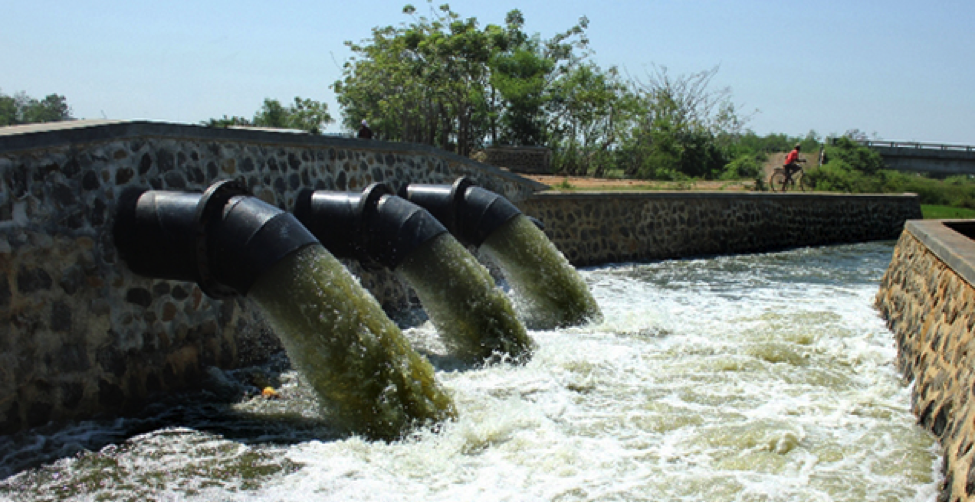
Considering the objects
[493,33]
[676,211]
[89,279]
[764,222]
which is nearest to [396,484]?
[89,279]

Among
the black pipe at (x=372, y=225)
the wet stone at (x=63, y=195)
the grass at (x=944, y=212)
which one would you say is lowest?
the grass at (x=944, y=212)

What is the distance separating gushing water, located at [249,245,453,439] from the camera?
5.09 metres

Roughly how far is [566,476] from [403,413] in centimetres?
122

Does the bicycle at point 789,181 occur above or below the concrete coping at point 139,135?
below

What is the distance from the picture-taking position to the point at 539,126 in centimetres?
2734

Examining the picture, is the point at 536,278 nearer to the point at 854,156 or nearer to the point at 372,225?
the point at 372,225

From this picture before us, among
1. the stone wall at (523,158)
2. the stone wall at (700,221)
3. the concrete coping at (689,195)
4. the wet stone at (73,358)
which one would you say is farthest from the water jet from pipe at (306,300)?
the stone wall at (523,158)

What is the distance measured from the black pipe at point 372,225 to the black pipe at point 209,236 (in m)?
1.71

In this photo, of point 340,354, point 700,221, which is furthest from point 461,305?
point 700,221

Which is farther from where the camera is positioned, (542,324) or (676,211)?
(676,211)

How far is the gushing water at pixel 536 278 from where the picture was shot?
8.73 metres

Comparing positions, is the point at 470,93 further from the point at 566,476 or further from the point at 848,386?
the point at 566,476

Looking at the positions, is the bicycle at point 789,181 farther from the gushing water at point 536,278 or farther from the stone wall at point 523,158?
the gushing water at point 536,278

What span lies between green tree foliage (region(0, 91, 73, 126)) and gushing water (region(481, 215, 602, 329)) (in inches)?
1547
